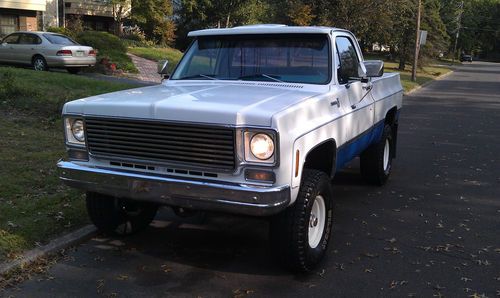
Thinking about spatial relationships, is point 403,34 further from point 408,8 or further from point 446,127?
point 446,127

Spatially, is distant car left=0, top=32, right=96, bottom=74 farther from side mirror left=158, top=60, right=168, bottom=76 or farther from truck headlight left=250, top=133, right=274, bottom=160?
truck headlight left=250, top=133, right=274, bottom=160

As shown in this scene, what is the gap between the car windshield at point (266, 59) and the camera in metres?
5.21

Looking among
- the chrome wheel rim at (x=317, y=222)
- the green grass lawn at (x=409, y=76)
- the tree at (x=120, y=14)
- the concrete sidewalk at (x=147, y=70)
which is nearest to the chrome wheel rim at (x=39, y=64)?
the concrete sidewalk at (x=147, y=70)

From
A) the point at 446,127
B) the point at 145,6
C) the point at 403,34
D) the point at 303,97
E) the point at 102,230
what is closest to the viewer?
the point at 303,97

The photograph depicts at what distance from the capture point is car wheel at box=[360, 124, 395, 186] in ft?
23.1

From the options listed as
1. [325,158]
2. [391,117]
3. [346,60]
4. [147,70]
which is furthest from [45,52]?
[325,158]

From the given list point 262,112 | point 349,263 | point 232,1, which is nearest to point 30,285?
point 262,112

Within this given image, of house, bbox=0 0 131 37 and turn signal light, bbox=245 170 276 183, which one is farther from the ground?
house, bbox=0 0 131 37

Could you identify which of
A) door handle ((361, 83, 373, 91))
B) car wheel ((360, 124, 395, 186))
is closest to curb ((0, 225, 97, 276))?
door handle ((361, 83, 373, 91))

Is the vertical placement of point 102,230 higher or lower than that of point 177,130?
lower

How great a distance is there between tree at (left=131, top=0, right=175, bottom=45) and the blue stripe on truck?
1202 inches

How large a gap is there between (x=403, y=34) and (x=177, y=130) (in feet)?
131

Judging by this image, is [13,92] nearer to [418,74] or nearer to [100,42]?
[100,42]

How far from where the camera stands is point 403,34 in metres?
40.9
